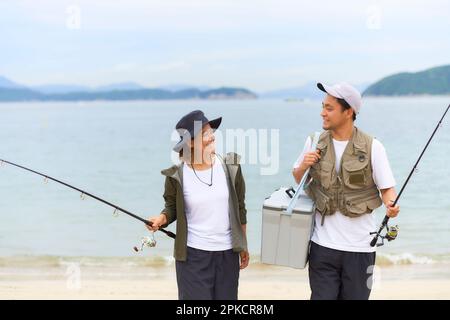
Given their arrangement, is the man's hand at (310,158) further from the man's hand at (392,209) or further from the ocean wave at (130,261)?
the ocean wave at (130,261)

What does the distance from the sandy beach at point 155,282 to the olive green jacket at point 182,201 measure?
→ 10.9 ft

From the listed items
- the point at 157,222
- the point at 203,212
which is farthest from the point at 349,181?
the point at 157,222

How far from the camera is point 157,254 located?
9227 millimetres

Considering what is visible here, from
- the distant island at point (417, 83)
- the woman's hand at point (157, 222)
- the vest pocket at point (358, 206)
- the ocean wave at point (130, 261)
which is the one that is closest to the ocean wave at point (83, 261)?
the ocean wave at point (130, 261)

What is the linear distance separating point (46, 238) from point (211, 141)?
31.1 feet

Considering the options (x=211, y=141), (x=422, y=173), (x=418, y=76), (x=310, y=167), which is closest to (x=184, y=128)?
(x=211, y=141)

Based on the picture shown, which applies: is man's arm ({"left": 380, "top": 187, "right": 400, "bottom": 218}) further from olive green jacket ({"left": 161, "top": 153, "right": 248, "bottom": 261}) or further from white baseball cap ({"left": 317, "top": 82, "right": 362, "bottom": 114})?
olive green jacket ({"left": 161, "top": 153, "right": 248, "bottom": 261})

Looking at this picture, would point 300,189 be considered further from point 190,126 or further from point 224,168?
point 190,126

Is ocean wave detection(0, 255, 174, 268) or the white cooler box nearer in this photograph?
the white cooler box

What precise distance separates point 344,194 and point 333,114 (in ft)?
Result: 1.30

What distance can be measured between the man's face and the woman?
504mm

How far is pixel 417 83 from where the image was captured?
2749 inches

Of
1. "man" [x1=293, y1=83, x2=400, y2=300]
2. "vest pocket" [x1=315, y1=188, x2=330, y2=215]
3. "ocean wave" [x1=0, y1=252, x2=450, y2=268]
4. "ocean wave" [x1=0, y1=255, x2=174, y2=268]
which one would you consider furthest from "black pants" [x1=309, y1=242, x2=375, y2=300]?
"ocean wave" [x1=0, y1=255, x2=174, y2=268]

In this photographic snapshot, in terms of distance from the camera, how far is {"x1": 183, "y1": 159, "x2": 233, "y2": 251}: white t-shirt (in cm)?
296
